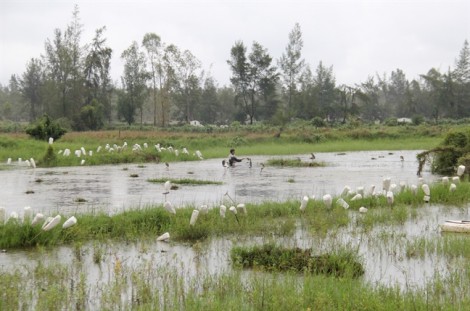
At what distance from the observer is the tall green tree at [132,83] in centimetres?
5800

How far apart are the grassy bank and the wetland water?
2.71 m

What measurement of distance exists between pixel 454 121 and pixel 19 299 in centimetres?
5830

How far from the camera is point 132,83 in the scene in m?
59.4

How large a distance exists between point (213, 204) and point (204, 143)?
24627mm

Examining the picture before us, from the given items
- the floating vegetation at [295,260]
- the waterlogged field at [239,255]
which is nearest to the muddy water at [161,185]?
the waterlogged field at [239,255]

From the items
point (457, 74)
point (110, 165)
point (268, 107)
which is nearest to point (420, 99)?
point (457, 74)

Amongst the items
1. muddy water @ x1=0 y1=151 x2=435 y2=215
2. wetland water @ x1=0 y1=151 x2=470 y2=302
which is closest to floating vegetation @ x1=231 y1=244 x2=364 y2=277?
wetland water @ x1=0 y1=151 x2=470 y2=302

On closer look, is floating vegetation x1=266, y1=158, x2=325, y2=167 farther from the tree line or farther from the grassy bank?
the tree line

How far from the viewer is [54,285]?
544 cm

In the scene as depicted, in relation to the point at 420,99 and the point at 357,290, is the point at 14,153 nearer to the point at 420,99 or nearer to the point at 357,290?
the point at 357,290

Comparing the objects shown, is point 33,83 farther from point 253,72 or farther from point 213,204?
point 213,204

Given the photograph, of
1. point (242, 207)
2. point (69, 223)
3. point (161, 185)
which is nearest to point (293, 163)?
point (161, 185)

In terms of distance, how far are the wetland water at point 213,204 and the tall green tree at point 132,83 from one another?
Answer: 3634 centimetres

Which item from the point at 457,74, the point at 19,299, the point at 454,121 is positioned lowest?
the point at 19,299
